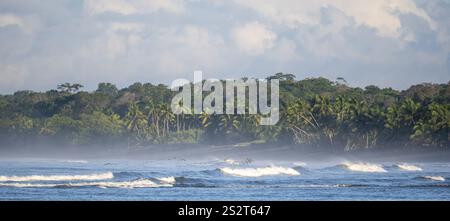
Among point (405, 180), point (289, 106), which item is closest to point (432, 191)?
point (405, 180)

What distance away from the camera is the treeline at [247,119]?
83.8m

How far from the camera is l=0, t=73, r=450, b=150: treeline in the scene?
83.8 metres

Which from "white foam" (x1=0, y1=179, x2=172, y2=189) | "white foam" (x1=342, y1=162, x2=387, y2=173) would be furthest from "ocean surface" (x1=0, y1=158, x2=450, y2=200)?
"white foam" (x1=342, y1=162, x2=387, y2=173)

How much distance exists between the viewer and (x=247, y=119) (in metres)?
100

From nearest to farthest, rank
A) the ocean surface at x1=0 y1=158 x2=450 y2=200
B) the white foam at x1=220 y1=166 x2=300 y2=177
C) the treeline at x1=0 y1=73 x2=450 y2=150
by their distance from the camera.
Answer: the ocean surface at x1=0 y1=158 x2=450 y2=200, the white foam at x1=220 y1=166 x2=300 y2=177, the treeline at x1=0 y1=73 x2=450 y2=150

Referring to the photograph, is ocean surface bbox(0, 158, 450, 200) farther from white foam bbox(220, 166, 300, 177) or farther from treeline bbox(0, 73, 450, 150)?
treeline bbox(0, 73, 450, 150)

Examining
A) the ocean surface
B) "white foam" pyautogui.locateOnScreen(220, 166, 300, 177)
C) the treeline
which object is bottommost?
"white foam" pyautogui.locateOnScreen(220, 166, 300, 177)

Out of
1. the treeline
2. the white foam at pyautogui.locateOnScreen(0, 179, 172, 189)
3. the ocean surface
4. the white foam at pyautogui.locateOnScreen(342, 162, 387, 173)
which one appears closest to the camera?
the ocean surface

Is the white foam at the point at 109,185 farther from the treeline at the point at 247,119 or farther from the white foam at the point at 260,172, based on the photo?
the treeline at the point at 247,119

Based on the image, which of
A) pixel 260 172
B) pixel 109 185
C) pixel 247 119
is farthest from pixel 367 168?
pixel 247 119

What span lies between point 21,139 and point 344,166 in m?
62.7

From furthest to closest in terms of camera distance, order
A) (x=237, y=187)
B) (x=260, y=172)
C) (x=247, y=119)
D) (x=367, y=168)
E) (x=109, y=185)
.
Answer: (x=247, y=119) < (x=367, y=168) < (x=260, y=172) < (x=237, y=187) < (x=109, y=185)

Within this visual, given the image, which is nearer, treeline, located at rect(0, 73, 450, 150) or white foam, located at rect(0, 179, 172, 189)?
white foam, located at rect(0, 179, 172, 189)

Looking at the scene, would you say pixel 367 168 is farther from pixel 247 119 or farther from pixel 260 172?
pixel 247 119
